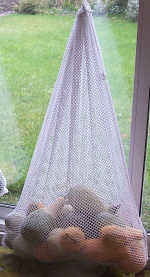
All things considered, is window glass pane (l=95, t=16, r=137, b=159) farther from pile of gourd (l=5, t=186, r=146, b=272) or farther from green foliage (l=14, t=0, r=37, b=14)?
pile of gourd (l=5, t=186, r=146, b=272)

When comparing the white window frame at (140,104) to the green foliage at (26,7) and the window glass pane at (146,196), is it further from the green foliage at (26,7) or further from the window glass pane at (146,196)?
the green foliage at (26,7)

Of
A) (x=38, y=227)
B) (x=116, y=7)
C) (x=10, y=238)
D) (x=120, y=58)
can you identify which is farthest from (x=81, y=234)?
(x=116, y=7)

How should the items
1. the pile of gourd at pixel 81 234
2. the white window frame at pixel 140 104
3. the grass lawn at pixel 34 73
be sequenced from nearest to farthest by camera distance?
the pile of gourd at pixel 81 234
the white window frame at pixel 140 104
the grass lawn at pixel 34 73

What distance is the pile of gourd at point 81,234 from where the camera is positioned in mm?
1064

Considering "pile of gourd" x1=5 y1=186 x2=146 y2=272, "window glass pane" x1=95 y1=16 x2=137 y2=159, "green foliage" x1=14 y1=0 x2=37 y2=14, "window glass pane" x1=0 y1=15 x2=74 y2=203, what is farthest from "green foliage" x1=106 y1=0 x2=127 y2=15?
"pile of gourd" x1=5 y1=186 x2=146 y2=272

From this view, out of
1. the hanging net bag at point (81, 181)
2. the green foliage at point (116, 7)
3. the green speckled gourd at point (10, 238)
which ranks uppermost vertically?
the green foliage at point (116, 7)

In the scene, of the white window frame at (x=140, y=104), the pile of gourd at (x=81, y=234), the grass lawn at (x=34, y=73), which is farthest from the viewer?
the grass lawn at (x=34, y=73)

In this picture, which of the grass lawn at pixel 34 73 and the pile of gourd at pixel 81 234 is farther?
the grass lawn at pixel 34 73

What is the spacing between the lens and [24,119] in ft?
4.81

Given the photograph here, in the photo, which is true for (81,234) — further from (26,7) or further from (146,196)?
Result: (26,7)

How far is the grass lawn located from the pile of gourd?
0.34m

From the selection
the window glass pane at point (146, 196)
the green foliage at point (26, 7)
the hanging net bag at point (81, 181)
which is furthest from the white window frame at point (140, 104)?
the green foliage at point (26, 7)

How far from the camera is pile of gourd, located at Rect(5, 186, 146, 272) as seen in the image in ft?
3.49

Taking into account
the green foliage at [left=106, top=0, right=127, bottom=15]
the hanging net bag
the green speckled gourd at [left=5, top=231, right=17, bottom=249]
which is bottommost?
the green speckled gourd at [left=5, top=231, right=17, bottom=249]
